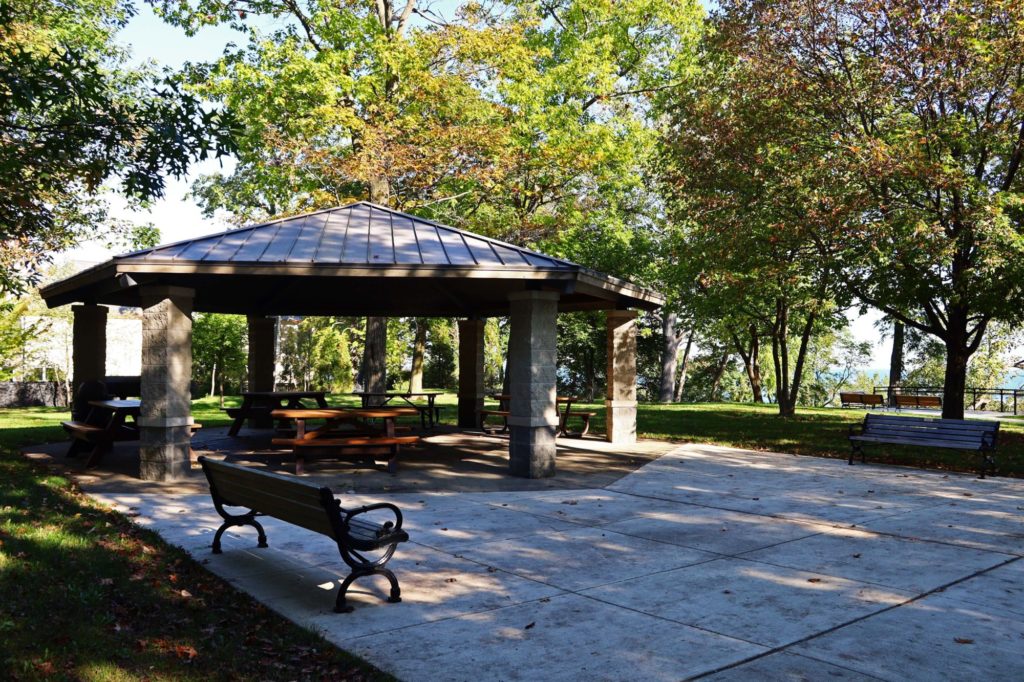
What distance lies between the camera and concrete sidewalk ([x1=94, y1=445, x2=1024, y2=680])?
14.8ft

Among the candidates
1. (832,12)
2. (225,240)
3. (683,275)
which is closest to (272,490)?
(225,240)

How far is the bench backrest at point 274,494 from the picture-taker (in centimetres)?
538

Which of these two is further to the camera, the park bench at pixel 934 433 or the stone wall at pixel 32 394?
the stone wall at pixel 32 394

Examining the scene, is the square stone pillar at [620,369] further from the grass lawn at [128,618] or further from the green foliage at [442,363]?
the green foliage at [442,363]

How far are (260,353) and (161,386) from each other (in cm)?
777

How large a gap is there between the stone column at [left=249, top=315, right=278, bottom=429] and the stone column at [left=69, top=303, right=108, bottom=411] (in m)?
3.30

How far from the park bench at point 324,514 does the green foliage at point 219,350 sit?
80.3 feet

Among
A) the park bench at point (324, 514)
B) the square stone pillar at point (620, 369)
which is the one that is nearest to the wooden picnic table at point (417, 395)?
the square stone pillar at point (620, 369)

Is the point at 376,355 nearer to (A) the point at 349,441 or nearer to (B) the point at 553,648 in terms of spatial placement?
(A) the point at 349,441

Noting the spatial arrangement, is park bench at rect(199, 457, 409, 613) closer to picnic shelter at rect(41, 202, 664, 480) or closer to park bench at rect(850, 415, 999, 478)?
picnic shelter at rect(41, 202, 664, 480)

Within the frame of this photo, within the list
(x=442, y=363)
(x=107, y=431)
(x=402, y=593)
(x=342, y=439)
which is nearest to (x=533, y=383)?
(x=342, y=439)

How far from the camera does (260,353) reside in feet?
61.2

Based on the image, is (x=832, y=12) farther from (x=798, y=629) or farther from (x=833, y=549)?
(x=798, y=629)

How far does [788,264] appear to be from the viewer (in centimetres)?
1823
